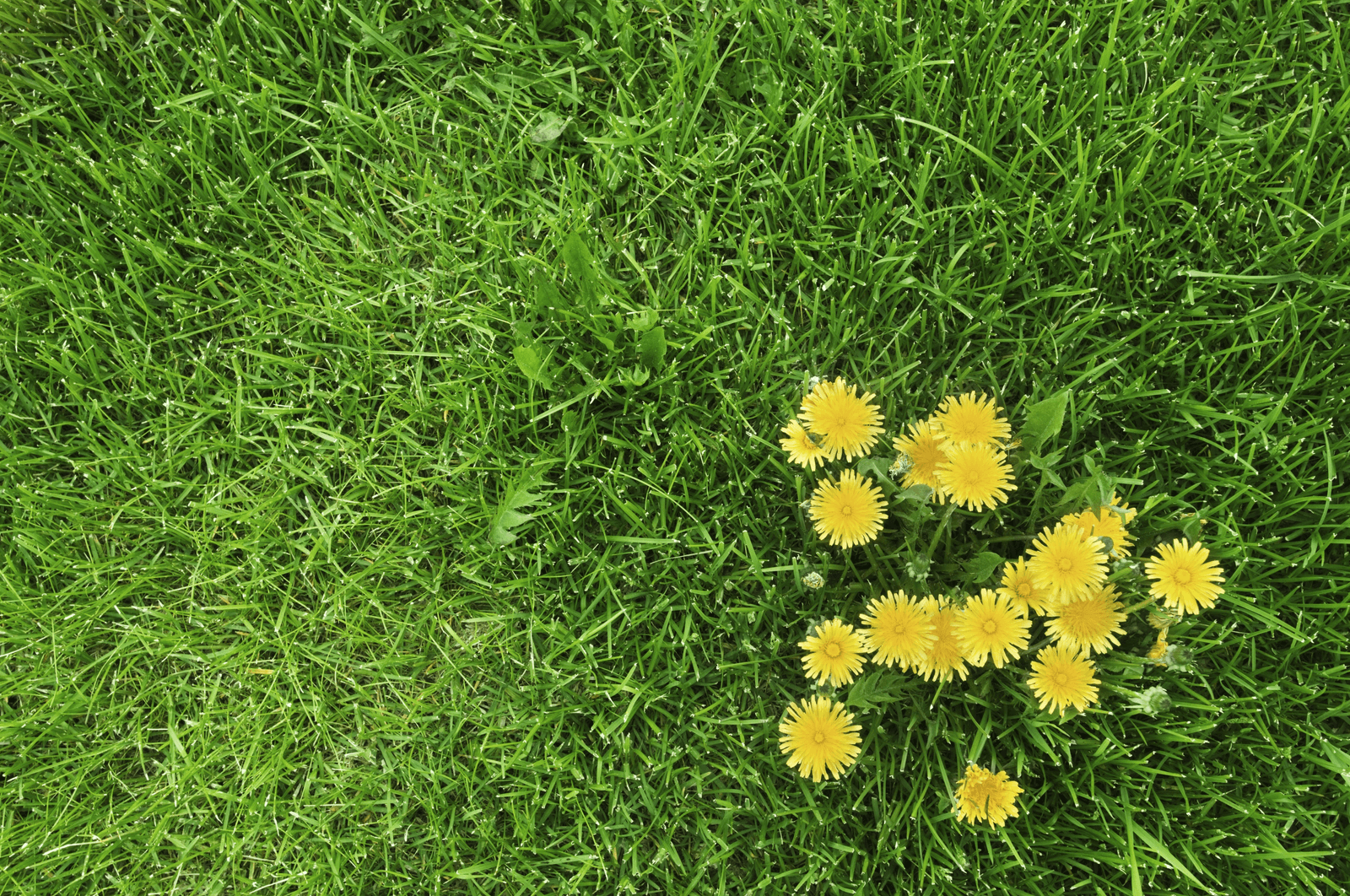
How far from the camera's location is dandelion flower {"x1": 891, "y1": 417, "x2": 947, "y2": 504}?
1.94 meters

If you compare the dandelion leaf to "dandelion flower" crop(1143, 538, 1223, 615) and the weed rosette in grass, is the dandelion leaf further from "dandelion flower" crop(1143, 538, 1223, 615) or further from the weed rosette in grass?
"dandelion flower" crop(1143, 538, 1223, 615)

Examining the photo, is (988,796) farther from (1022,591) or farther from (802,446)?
(802,446)

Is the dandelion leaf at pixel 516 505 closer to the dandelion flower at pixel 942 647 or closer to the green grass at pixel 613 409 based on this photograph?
the green grass at pixel 613 409

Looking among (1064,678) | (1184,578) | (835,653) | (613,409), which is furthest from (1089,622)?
(613,409)

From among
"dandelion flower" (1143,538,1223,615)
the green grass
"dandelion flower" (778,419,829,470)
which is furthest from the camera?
the green grass

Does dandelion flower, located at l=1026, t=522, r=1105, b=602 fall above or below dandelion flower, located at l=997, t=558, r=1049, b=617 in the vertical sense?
above

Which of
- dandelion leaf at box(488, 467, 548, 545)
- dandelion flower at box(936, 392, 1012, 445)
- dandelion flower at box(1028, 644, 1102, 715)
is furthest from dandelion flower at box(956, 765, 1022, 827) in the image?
dandelion leaf at box(488, 467, 548, 545)

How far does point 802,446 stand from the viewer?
2.01 metres

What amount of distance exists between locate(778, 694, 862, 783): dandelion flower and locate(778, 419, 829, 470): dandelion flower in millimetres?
531

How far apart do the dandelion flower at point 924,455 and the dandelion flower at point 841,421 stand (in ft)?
0.26

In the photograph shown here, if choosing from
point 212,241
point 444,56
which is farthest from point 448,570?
point 444,56

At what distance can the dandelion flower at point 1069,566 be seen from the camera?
1.78 metres

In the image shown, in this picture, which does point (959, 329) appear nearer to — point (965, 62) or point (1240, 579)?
point (965, 62)

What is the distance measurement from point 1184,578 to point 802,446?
0.86 meters
